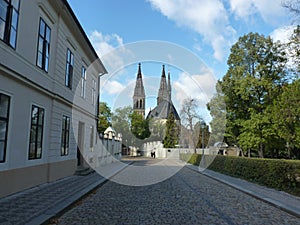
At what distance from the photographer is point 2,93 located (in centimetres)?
717

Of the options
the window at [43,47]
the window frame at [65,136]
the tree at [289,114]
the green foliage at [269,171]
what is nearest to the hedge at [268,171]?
the green foliage at [269,171]

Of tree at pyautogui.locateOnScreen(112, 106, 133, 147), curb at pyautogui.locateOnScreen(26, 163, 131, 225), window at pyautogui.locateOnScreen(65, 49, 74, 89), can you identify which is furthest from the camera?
tree at pyautogui.locateOnScreen(112, 106, 133, 147)

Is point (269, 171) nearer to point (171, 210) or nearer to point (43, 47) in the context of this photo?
point (171, 210)

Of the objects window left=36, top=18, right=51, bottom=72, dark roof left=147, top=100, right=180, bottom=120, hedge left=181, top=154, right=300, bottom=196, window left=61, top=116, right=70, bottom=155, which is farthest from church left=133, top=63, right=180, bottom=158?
window left=36, top=18, right=51, bottom=72

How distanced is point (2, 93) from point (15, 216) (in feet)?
10.8

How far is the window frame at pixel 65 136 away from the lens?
1242 centimetres

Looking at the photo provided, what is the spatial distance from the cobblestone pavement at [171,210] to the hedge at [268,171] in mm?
1858

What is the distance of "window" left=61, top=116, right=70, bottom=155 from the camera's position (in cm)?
1246

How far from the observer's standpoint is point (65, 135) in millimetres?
12883

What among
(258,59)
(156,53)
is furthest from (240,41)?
(156,53)

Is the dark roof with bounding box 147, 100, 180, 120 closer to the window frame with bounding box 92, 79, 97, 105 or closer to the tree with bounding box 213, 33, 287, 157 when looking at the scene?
the tree with bounding box 213, 33, 287, 157

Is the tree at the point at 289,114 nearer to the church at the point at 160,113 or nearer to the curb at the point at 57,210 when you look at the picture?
the curb at the point at 57,210

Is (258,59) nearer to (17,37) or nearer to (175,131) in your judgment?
(17,37)

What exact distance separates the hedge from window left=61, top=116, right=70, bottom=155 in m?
8.83
